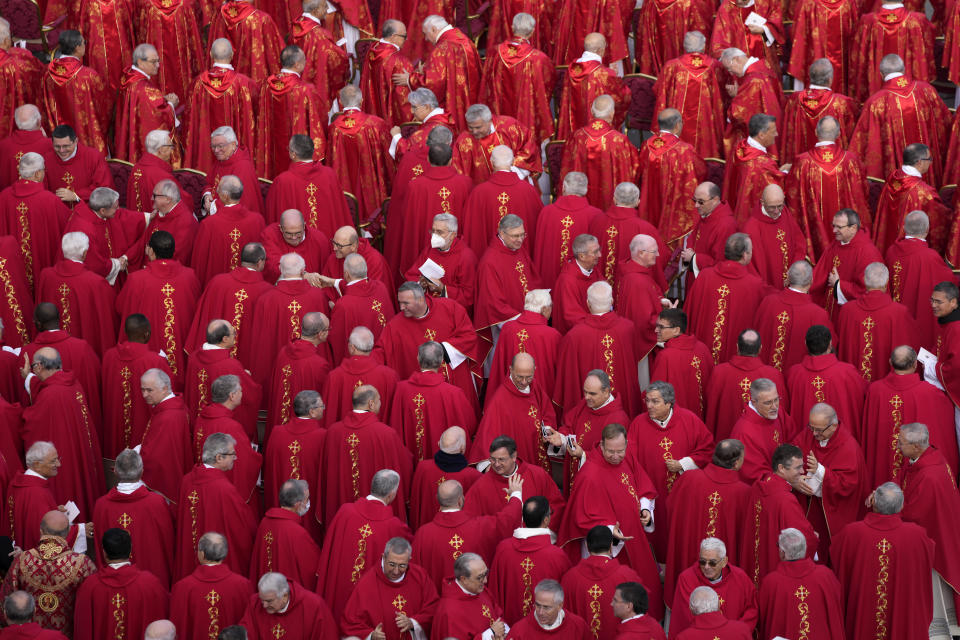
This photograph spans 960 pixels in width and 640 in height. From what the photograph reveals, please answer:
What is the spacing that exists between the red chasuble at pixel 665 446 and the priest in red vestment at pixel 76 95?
19.8 ft

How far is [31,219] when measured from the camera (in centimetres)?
1506

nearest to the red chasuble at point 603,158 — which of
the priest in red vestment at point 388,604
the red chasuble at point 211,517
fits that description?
the red chasuble at point 211,517

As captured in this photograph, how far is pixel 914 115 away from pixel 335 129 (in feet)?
15.5

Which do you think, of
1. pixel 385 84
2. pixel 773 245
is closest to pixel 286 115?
pixel 385 84

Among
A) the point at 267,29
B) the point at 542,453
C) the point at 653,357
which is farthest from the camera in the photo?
the point at 267,29

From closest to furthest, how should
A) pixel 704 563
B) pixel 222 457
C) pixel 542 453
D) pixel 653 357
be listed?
pixel 704 563, pixel 222 457, pixel 542 453, pixel 653 357

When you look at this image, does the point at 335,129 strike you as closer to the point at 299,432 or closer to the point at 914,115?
the point at 299,432

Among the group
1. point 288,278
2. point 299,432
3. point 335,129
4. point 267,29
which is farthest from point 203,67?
point 299,432

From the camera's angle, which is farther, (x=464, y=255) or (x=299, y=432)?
(x=464, y=255)

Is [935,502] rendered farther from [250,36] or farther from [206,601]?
[250,36]

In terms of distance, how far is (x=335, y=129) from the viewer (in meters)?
15.9

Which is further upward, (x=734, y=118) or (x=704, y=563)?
(x=734, y=118)

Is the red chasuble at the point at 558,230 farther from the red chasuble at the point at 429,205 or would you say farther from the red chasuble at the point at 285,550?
the red chasuble at the point at 285,550

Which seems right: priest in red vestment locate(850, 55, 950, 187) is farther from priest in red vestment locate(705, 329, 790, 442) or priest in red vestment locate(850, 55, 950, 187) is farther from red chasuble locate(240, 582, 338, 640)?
red chasuble locate(240, 582, 338, 640)
